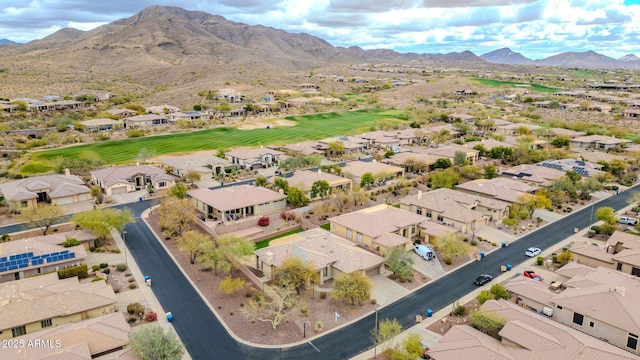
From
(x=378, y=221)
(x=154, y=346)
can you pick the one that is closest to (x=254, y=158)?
(x=378, y=221)

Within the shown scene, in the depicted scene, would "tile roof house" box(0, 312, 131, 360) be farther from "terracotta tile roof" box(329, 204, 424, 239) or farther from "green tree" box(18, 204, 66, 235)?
"terracotta tile roof" box(329, 204, 424, 239)

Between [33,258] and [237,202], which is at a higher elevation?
[237,202]

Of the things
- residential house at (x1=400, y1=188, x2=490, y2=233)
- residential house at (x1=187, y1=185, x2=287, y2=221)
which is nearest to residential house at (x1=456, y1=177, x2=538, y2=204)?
residential house at (x1=400, y1=188, x2=490, y2=233)

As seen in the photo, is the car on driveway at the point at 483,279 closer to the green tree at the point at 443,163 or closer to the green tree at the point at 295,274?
the green tree at the point at 295,274

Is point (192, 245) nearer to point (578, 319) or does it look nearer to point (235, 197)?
point (235, 197)

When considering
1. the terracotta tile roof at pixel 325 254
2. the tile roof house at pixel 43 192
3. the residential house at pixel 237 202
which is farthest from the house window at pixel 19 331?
the tile roof house at pixel 43 192

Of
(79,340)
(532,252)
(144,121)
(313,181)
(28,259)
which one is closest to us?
(79,340)

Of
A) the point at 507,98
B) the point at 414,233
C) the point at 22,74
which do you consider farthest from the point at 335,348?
Answer: the point at 22,74

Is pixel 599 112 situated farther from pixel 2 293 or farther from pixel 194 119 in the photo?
pixel 2 293
